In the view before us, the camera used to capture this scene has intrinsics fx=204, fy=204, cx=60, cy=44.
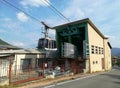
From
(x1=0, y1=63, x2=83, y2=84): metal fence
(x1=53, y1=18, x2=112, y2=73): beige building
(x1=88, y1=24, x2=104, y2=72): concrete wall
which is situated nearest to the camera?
(x1=0, y1=63, x2=83, y2=84): metal fence

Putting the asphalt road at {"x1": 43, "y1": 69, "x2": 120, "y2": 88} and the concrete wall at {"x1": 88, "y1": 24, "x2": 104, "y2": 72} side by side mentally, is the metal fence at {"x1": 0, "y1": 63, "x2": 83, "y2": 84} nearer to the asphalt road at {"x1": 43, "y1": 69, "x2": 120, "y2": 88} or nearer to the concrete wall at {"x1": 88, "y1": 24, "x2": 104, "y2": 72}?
the asphalt road at {"x1": 43, "y1": 69, "x2": 120, "y2": 88}

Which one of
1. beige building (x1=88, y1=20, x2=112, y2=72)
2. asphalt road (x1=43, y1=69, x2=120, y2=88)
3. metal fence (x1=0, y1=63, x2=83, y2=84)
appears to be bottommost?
asphalt road (x1=43, y1=69, x2=120, y2=88)

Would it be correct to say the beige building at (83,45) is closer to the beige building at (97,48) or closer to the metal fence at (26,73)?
the beige building at (97,48)

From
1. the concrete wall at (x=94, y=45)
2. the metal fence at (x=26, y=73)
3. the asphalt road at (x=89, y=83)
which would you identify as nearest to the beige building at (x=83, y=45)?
the concrete wall at (x=94, y=45)

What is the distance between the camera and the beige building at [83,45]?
A: 31.2m

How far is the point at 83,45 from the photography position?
32.5 metres

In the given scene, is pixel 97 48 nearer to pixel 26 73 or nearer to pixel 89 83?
pixel 89 83

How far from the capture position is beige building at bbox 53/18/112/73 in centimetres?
3117

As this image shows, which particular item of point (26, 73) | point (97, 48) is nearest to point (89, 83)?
point (26, 73)

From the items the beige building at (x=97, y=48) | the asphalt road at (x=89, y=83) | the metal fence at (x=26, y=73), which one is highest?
the beige building at (x=97, y=48)

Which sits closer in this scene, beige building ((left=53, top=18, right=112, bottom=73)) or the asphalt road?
the asphalt road

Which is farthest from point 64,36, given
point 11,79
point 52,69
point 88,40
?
point 11,79

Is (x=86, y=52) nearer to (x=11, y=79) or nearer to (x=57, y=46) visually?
(x=57, y=46)

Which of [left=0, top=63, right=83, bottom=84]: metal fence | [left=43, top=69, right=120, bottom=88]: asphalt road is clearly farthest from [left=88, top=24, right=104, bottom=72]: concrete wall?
[left=43, top=69, right=120, bottom=88]: asphalt road
